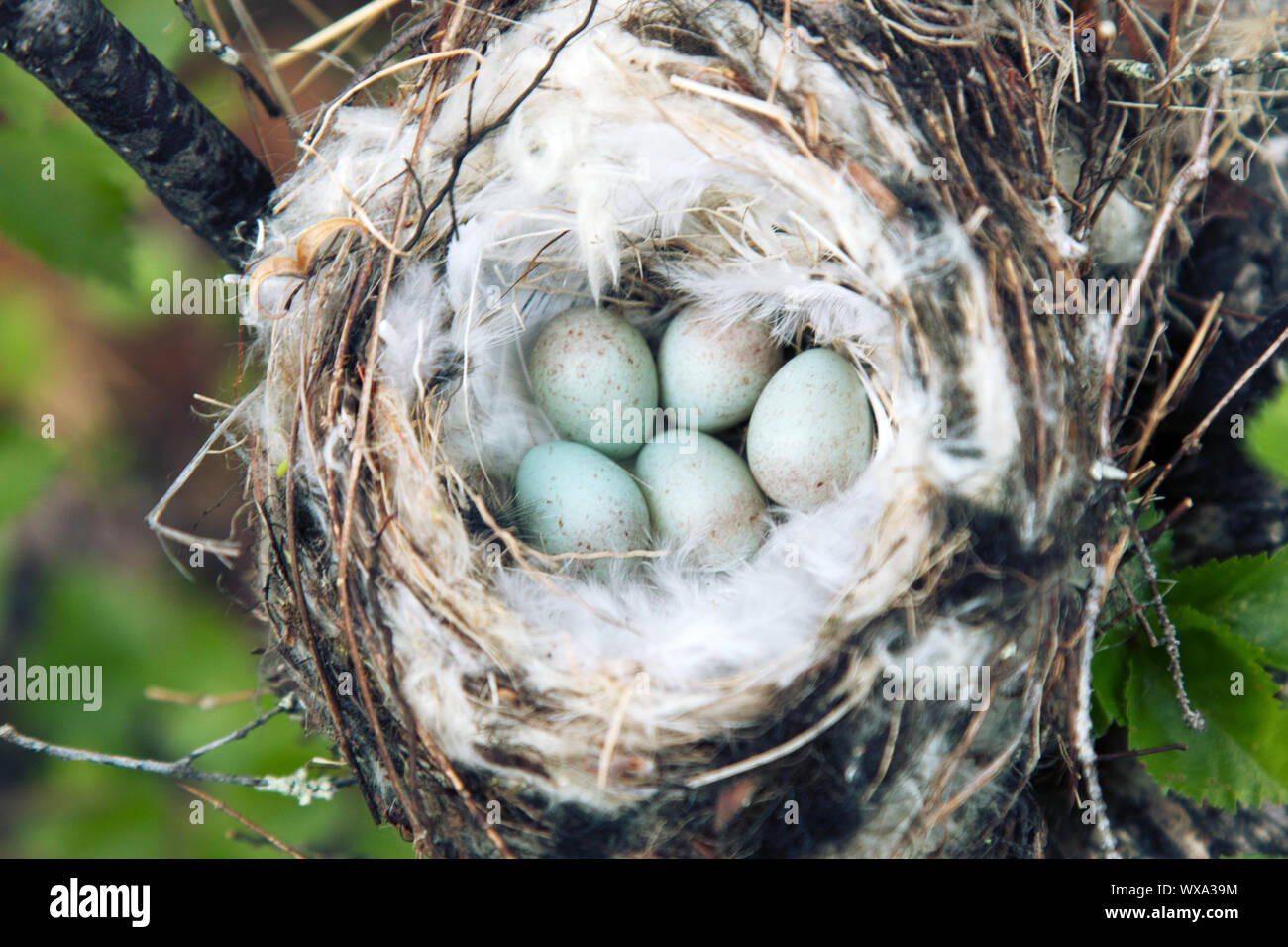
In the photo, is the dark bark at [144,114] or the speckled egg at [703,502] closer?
the dark bark at [144,114]

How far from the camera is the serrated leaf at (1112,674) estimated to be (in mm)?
1179

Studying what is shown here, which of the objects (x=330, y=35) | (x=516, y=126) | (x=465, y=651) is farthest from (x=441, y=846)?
(x=330, y=35)

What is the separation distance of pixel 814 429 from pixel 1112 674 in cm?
55

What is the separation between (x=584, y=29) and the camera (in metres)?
1.16

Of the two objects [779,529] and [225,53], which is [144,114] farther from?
[779,529]

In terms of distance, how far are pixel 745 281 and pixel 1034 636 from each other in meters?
0.69

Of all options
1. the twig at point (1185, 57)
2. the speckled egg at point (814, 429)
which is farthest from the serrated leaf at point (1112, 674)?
the twig at point (1185, 57)

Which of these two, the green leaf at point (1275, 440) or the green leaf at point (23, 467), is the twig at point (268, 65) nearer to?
the green leaf at point (23, 467)

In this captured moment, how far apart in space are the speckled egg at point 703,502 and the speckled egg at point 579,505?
45 millimetres

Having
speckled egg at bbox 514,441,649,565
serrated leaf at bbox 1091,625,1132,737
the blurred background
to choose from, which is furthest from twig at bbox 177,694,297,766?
serrated leaf at bbox 1091,625,1132,737

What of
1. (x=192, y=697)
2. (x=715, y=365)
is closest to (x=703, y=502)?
(x=715, y=365)

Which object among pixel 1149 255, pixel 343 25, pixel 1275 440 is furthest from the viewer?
pixel 343 25

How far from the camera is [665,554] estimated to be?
131cm

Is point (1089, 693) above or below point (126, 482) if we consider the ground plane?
below
